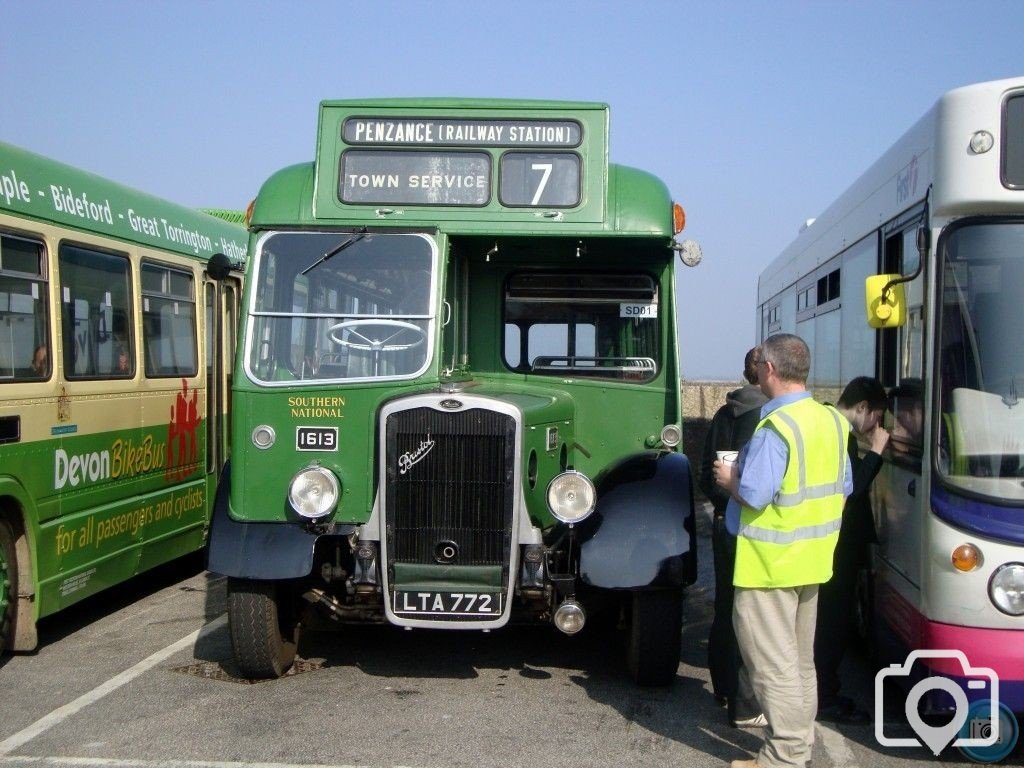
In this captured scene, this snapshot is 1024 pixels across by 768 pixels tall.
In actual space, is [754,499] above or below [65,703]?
above

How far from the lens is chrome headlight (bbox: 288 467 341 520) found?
6066mm

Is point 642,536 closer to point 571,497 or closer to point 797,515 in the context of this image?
point 571,497

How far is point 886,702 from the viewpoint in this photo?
20.9 ft

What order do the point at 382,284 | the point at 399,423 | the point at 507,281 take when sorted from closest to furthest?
the point at 399,423 < the point at 382,284 < the point at 507,281

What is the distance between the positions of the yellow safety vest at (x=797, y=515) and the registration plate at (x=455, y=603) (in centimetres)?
169

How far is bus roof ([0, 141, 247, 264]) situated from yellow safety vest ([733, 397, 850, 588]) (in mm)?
4871

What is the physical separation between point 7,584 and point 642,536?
383cm

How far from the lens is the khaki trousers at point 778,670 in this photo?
15.5ft

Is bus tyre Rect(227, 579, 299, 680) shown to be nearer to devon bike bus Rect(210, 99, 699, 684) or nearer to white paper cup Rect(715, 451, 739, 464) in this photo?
devon bike bus Rect(210, 99, 699, 684)

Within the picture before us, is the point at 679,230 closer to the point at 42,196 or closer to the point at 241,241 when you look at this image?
the point at 42,196

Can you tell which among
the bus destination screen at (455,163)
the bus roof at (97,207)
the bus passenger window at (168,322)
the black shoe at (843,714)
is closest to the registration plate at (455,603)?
the black shoe at (843,714)

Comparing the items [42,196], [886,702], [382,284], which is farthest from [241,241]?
[886,702]

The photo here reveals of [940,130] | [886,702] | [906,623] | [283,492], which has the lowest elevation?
[886,702]

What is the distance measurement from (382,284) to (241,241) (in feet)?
19.2
